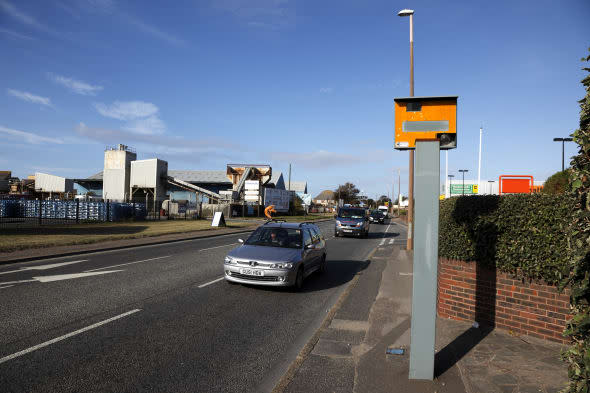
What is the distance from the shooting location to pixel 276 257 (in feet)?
27.2

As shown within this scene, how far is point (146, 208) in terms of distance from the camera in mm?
34281

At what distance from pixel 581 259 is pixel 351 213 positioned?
2231cm

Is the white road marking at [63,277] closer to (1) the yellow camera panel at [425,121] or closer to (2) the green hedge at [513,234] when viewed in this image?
(2) the green hedge at [513,234]

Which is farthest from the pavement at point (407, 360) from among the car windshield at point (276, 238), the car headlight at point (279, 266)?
the car windshield at point (276, 238)

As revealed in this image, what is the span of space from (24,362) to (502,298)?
6.13 meters

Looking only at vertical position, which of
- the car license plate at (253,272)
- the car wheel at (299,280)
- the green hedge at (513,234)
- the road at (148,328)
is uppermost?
the green hedge at (513,234)

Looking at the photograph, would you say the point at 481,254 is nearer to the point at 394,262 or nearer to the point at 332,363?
the point at 332,363

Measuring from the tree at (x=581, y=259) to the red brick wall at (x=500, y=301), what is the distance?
261 cm

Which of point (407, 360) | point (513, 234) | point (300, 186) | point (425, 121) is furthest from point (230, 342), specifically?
point (300, 186)

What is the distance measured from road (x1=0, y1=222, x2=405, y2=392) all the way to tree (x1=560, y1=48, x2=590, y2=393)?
2.75 meters

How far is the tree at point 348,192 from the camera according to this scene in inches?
4417

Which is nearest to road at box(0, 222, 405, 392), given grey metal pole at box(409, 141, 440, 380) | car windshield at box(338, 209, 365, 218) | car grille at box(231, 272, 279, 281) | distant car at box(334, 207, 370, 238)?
car grille at box(231, 272, 279, 281)

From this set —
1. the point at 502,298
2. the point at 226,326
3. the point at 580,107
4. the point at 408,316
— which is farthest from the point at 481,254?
the point at 226,326

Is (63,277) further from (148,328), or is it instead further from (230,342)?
(230,342)
